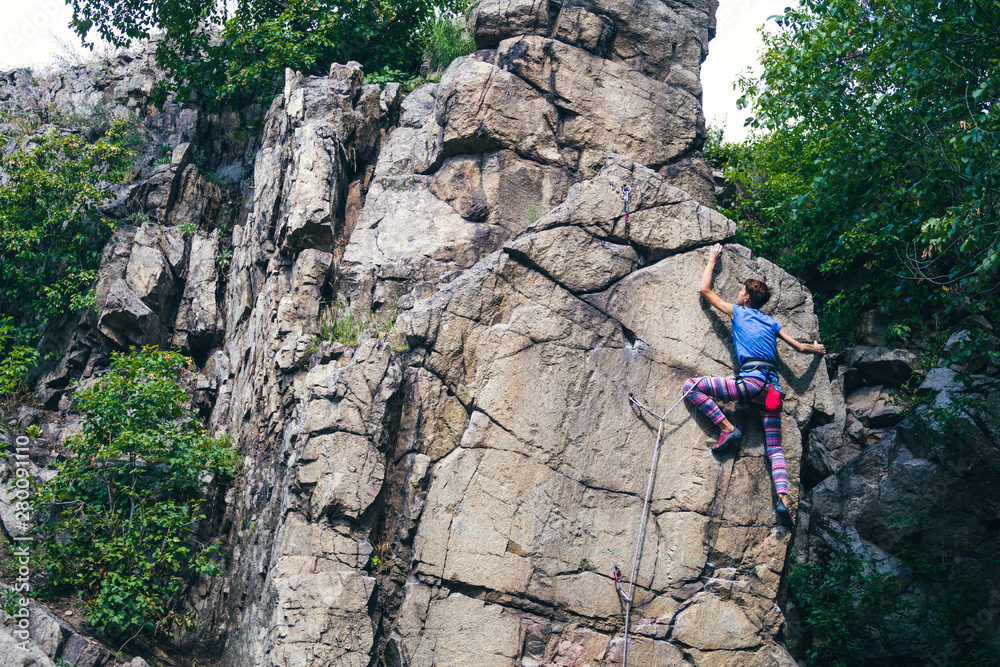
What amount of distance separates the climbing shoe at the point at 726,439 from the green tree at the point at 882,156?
3158 millimetres

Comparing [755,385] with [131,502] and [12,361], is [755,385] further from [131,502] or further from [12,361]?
[12,361]

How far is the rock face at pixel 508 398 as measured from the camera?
938cm

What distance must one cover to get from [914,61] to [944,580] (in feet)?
24.2

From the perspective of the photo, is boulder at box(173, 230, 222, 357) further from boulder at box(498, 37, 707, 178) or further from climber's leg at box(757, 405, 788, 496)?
climber's leg at box(757, 405, 788, 496)

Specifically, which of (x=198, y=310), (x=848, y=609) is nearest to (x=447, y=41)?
(x=198, y=310)

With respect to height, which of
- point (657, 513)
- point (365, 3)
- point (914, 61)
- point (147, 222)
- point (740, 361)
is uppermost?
point (365, 3)

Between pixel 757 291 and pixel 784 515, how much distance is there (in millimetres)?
2777

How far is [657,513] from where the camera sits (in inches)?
384

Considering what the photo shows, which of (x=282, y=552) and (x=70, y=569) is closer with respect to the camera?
(x=282, y=552)

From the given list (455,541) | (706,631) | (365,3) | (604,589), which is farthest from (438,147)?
(706,631)

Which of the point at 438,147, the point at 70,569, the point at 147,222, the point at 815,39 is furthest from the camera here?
the point at 147,222

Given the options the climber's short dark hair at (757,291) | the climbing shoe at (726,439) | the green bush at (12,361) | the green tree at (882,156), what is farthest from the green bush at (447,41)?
the green bush at (12,361)

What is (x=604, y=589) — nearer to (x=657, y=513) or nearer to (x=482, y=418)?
(x=657, y=513)

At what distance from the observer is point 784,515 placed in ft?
31.9
